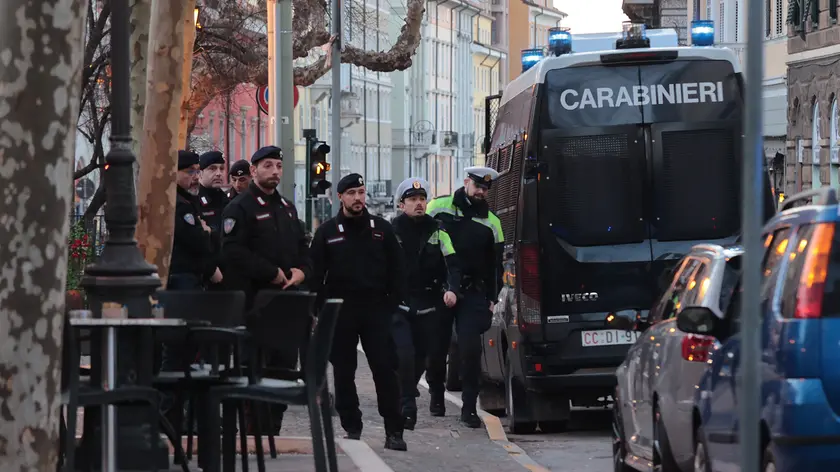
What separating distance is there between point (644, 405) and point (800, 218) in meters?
2.89

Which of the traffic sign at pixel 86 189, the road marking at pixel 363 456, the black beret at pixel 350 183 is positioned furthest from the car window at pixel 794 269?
the traffic sign at pixel 86 189

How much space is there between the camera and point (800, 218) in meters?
8.69

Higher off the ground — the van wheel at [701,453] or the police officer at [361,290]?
the police officer at [361,290]

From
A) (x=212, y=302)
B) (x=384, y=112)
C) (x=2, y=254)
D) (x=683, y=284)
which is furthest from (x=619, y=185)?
(x=384, y=112)

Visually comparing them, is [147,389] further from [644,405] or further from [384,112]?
[384,112]

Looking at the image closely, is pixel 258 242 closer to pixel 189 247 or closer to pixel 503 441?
pixel 189 247

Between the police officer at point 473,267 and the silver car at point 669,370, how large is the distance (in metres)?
3.69

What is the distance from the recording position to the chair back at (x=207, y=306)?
33.3 ft

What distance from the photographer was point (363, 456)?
12203 mm

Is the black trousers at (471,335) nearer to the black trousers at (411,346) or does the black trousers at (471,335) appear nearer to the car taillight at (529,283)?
the black trousers at (411,346)

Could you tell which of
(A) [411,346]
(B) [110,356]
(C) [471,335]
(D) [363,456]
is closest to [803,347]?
(B) [110,356]

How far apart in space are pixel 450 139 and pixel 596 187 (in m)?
128

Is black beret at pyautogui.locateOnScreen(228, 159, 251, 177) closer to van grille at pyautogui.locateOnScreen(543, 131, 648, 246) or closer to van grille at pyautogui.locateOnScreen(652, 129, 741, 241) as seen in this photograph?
van grille at pyautogui.locateOnScreen(543, 131, 648, 246)

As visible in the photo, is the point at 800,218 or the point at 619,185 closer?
the point at 800,218
